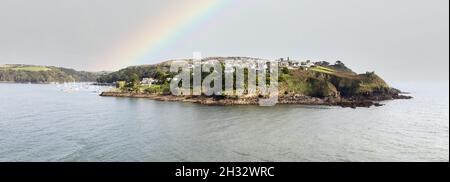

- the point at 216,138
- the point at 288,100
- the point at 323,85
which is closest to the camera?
the point at 216,138

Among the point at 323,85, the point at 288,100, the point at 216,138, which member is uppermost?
the point at 323,85

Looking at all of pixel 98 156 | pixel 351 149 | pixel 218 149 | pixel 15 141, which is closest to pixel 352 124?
pixel 351 149

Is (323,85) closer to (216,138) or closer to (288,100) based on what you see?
(288,100)

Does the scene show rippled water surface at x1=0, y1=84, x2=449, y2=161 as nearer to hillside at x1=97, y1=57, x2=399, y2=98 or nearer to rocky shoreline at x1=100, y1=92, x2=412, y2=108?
rocky shoreline at x1=100, y1=92, x2=412, y2=108

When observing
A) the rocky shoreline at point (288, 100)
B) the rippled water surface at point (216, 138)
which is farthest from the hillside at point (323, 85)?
the rippled water surface at point (216, 138)

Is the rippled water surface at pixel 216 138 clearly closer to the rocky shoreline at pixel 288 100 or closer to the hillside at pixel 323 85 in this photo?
the rocky shoreline at pixel 288 100

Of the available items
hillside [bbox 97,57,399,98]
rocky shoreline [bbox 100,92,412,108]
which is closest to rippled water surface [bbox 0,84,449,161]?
rocky shoreline [bbox 100,92,412,108]

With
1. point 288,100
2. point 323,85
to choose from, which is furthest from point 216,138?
point 323,85

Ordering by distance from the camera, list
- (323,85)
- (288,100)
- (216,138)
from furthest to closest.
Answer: (323,85) < (288,100) < (216,138)

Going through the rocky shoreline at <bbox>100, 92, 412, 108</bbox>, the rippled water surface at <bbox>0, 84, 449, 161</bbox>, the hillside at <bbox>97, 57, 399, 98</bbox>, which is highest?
the hillside at <bbox>97, 57, 399, 98</bbox>

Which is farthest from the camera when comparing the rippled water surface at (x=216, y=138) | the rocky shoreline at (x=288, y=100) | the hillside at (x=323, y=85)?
the hillside at (x=323, y=85)

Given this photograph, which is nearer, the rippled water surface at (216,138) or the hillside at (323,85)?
the rippled water surface at (216,138)
